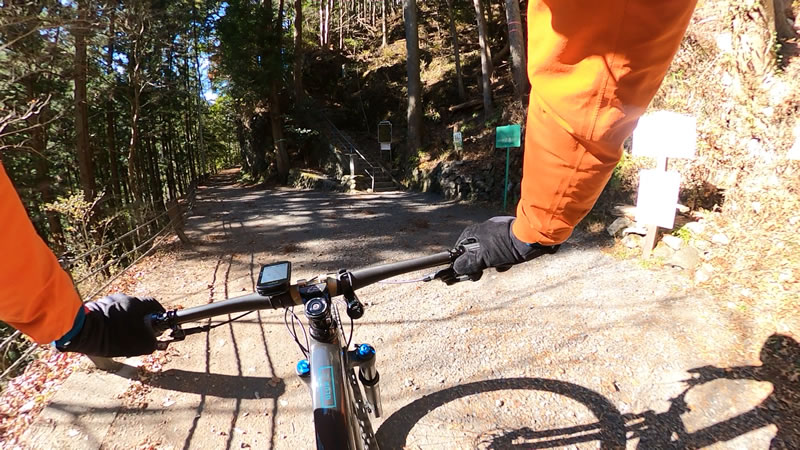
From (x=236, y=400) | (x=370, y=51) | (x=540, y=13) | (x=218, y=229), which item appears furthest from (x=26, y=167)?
(x=370, y=51)

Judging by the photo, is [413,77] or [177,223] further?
[413,77]

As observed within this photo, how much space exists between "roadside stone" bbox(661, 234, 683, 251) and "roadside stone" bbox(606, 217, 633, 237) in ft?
2.49

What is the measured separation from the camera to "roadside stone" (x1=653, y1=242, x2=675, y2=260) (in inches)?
206

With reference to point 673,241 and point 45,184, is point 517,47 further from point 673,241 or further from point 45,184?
point 45,184

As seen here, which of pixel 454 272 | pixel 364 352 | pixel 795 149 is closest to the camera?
pixel 454 272

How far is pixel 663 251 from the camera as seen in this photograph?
5.32 m

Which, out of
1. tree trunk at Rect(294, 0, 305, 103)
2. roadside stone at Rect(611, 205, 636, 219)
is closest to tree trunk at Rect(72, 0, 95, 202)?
roadside stone at Rect(611, 205, 636, 219)

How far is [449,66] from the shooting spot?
19.2 m

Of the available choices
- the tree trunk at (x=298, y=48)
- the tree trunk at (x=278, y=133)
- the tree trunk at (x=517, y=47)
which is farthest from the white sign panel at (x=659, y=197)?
the tree trunk at (x=298, y=48)

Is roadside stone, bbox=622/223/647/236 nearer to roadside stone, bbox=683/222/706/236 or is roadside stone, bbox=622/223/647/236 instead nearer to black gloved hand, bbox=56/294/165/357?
roadside stone, bbox=683/222/706/236

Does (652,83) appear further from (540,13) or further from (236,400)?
(236,400)

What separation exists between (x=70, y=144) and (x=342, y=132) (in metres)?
12.3

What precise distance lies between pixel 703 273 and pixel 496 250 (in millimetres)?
4977

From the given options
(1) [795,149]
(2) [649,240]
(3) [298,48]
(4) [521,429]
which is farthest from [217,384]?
(3) [298,48]
